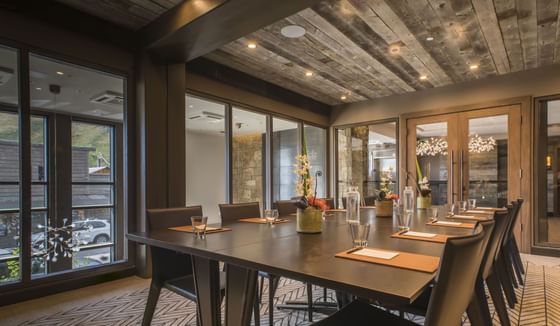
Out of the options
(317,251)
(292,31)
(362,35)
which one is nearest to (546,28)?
(362,35)

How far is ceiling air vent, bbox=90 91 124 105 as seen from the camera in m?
3.80

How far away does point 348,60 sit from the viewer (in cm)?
414

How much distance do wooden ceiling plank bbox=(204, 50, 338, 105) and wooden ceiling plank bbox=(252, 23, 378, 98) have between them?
57 centimetres

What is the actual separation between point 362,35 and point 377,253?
2755 millimetres

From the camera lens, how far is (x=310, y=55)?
399 cm

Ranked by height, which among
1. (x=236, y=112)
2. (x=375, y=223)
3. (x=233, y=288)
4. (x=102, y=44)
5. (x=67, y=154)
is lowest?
(x=233, y=288)

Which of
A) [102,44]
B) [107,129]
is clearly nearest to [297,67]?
[102,44]

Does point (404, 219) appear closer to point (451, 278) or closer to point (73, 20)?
point (451, 278)

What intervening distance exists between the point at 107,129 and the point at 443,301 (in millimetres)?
4335

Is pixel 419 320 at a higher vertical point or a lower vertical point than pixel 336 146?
lower

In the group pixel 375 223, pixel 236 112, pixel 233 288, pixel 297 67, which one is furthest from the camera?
pixel 236 112

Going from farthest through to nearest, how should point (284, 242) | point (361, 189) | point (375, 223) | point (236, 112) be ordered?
point (361, 189) < point (236, 112) < point (375, 223) < point (284, 242)

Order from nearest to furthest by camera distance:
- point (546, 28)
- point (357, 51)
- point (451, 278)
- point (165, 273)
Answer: point (451, 278) < point (165, 273) < point (546, 28) < point (357, 51)

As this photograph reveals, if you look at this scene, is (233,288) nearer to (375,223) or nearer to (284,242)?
(284,242)
